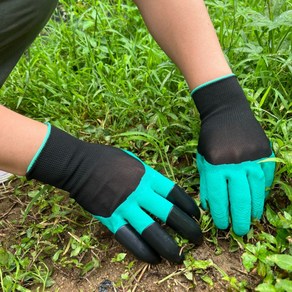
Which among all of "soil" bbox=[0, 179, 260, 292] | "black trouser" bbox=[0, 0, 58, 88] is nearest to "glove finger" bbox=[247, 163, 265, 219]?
"soil" bbox=[0, 179, 260, 292]

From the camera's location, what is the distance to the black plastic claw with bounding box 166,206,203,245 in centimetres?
138

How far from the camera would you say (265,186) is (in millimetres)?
1423

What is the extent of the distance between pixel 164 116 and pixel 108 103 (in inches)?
12.4

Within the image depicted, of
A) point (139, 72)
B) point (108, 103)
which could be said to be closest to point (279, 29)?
point (139, 72)

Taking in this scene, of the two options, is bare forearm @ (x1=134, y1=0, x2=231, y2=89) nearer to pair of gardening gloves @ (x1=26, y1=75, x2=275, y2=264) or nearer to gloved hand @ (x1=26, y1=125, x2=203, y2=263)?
pair of gardening gloves @ (x1=26, y1=75, x2=275, y2=264)

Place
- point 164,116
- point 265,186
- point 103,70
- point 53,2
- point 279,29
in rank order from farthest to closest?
point 103,70 → point 279,29 → point 164,116 → point 53,2 → point 265,186

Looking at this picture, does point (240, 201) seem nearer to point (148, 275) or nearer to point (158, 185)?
point (158, 185)

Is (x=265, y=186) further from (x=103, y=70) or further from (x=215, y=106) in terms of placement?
(x=103, y=70)

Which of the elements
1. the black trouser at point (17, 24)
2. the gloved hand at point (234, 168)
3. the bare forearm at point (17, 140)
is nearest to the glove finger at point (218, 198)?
the gloved hand at point (234, 168)

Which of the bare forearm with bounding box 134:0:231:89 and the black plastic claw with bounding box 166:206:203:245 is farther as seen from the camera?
the bare forearm with bounding box 134:0:231:89

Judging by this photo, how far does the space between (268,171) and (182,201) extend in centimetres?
29

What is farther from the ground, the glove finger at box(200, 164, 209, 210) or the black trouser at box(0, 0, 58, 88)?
the black trouser at box(0, 0, 58, 88)

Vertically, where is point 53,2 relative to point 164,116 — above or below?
above

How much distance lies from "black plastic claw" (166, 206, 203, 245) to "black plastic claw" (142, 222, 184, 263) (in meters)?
0.04
